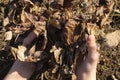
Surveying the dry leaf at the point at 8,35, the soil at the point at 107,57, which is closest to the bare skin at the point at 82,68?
the soil at the point at 107,57

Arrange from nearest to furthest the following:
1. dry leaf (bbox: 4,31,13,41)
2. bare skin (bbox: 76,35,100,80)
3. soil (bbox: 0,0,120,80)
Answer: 1. bare skin (bbox: 76,35,100,80)
2. soil (bbox: 0,0,120,80)
3. dry leaf (bbox: 4,31,13,41)

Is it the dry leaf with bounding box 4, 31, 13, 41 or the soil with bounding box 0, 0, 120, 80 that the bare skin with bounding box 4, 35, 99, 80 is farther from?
the dry leaf with bounding box 4, 31, 13, 41

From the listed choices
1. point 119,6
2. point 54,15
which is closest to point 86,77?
point 54,15

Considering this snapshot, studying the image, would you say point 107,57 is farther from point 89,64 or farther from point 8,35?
point 8,35

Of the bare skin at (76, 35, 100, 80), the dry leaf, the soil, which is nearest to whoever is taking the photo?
the bare skin at (76, 35, 100, 80)

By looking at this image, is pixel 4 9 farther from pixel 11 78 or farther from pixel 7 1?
pixel 11 78

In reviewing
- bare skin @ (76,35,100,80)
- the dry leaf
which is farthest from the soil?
bare skin @ (76,35,100,80)

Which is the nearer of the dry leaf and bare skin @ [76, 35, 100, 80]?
bare skin @ [76, 35, 100, 80]
